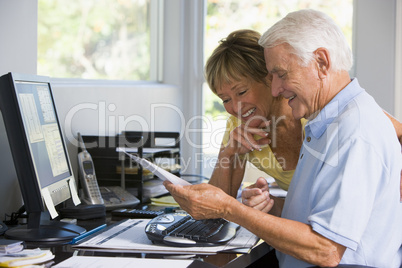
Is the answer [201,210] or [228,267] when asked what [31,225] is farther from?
[228,267]

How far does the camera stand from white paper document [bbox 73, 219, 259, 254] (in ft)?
5.10

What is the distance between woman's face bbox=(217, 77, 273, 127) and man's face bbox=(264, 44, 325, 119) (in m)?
0.46

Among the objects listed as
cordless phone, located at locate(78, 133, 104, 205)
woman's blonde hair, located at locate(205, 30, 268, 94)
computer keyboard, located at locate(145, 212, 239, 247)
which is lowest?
computer keyboard, located at locate(145, 212, 239, 247)

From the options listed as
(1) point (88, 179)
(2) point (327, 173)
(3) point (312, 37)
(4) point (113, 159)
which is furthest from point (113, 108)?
(2) point (327, 173)

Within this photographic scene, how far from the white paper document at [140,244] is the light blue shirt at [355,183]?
0.67 feet

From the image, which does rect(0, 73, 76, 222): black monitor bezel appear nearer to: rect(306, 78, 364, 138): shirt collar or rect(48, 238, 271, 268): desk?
rect(48, 238, 271, 268): desk

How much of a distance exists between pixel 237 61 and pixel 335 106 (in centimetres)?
66

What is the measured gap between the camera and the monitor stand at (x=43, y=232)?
1.63 m

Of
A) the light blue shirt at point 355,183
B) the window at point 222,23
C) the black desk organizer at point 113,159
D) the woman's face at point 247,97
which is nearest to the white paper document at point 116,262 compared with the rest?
the light blue shirt at point 355,183

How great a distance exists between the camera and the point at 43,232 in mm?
1683

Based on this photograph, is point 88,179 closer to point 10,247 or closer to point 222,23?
point 10,247

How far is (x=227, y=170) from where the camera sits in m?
2.38

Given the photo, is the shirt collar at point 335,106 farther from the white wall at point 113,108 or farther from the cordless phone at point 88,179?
the white wall at point 113,108

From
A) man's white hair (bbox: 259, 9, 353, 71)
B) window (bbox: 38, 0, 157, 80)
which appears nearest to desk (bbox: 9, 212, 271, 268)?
man's white hair (bbox: 259, 9, 353, 71)
